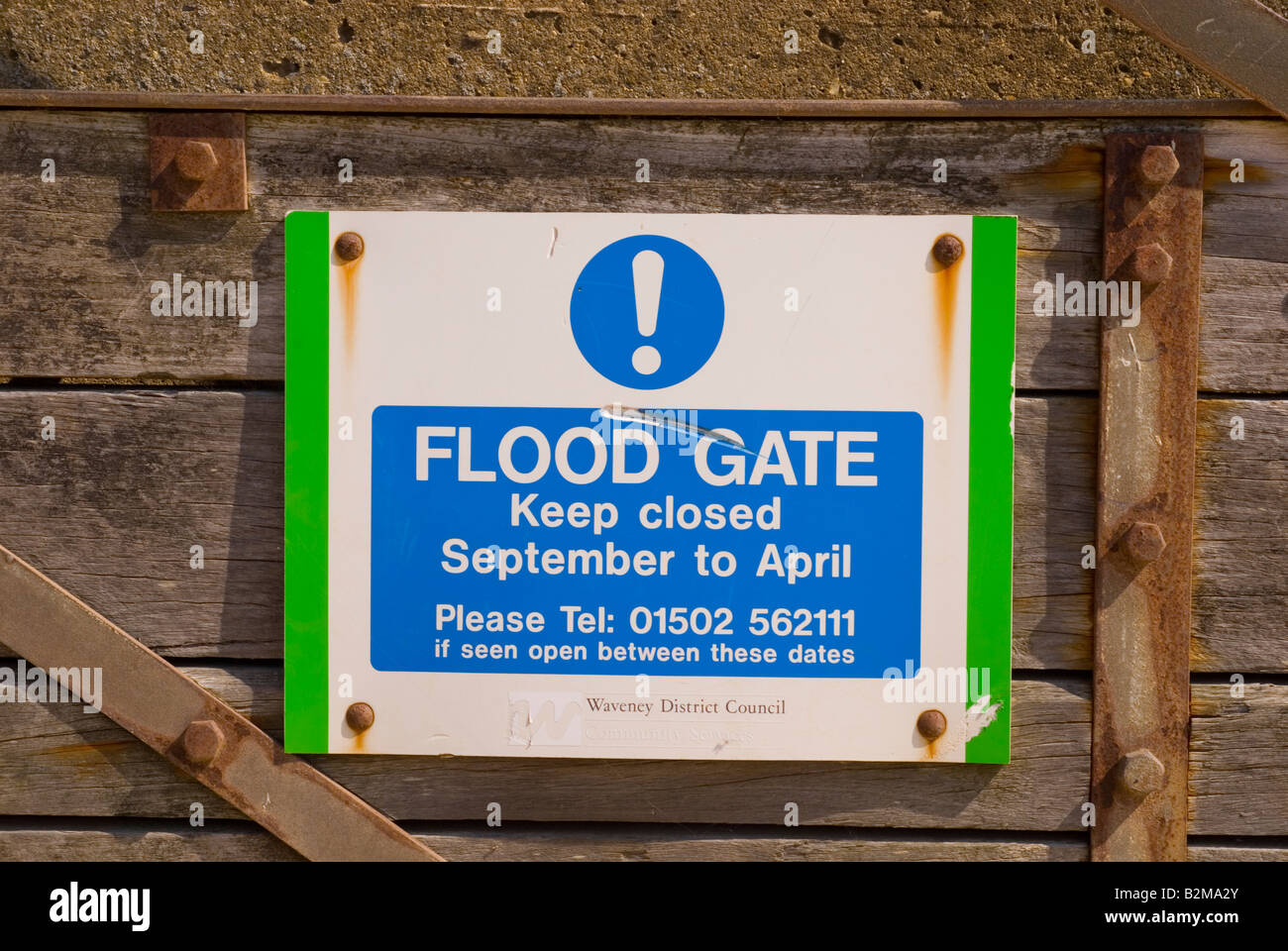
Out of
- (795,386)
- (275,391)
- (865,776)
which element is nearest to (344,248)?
(275,391)

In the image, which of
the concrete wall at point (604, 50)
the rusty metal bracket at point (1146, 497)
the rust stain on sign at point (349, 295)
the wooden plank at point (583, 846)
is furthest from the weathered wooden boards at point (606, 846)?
the concrete wall at point (604, 50)

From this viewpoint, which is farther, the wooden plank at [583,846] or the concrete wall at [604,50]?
the concrete wall at [604,50]

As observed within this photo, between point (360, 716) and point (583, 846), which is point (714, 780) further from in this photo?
point (360, 716)

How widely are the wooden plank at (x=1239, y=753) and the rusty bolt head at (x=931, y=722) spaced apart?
51 cm

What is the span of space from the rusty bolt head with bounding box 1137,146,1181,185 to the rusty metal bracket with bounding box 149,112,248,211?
68.9 inches

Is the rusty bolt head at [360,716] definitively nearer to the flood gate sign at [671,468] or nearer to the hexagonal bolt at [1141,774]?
the flood gate sign at [671,468]

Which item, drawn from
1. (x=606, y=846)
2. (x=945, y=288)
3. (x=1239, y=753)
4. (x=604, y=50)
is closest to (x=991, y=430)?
(x=945, y=288)

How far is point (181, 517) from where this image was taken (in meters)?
1.78

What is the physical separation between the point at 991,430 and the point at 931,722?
0.58 m

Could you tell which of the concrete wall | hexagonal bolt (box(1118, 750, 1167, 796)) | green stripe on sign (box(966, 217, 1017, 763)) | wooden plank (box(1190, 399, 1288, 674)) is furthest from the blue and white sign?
the concrete wall

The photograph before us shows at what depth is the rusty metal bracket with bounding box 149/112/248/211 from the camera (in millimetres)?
1716

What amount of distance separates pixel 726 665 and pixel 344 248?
111 cm

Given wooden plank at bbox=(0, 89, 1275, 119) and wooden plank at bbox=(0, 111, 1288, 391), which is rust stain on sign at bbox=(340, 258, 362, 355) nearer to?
wooden plank at bbox=(0, 111, 1288, 391)

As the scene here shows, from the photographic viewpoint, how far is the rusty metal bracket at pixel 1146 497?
5.48ft
